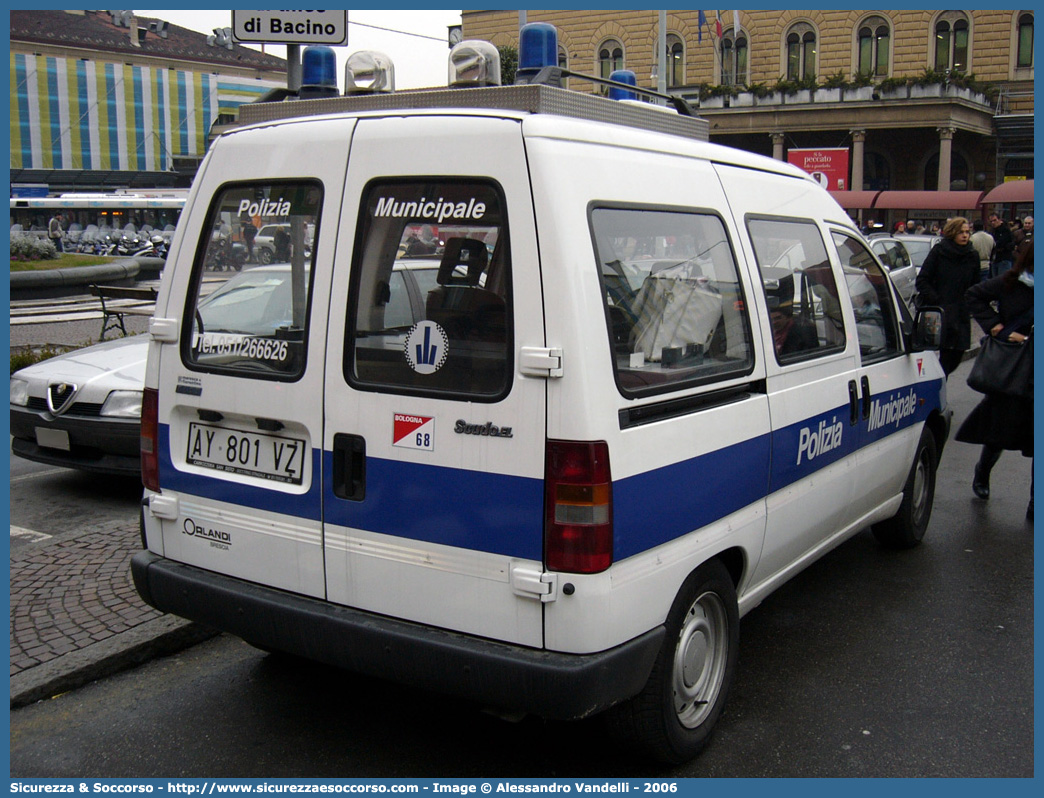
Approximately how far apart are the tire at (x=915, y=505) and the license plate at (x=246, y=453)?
362cm

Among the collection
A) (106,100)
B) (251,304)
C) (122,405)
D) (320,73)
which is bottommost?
(122,405)

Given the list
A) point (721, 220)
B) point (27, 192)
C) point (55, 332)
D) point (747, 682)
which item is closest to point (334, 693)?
point (747, 682)

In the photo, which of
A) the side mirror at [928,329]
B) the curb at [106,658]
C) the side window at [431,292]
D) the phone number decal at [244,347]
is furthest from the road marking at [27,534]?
the side mirror at [928,329]

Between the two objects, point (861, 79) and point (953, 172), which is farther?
point (953, 172)

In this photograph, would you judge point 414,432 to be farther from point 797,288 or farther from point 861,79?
point 861,79

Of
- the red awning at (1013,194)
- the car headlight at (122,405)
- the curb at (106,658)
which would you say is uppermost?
the red awning at (1013,194)

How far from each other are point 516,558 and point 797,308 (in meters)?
1.84

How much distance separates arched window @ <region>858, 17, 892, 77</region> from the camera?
52156 mm

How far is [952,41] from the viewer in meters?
50.4

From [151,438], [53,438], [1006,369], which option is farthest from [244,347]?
[1006,369]

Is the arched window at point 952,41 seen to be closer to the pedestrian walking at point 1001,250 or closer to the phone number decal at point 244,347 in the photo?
the pedestrian walking at point 1001,250

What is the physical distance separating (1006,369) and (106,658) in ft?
17.7

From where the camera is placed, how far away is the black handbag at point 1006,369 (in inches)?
248

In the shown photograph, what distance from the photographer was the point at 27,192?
2169 inches
